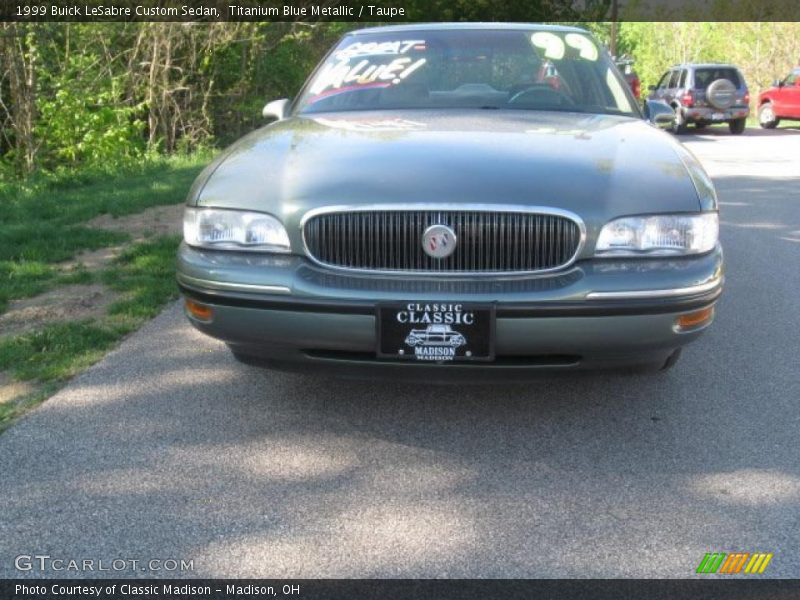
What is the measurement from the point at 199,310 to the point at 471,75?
2.22 meters

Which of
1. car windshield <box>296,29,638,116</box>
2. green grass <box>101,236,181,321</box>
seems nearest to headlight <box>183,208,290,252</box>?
car windshield <box>296,29,638,116</box>

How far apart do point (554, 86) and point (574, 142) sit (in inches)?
44.4

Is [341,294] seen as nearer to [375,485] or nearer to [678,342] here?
[375,485]

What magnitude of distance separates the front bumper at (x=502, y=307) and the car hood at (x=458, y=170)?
0.21 metres

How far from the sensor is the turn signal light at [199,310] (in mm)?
3500

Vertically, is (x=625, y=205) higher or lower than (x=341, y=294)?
higher

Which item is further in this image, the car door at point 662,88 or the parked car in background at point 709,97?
the car door at point 662,88

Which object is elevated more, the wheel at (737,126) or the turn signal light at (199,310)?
the turn signal light at (199,310)

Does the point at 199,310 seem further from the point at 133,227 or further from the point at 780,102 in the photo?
the point at 780,102

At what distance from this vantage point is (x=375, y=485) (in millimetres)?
3221

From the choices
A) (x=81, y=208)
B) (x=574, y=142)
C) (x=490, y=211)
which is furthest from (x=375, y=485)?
(x=81, y=208)

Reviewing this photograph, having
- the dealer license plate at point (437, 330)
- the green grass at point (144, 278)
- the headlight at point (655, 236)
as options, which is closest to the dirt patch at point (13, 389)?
the green grass at point (144, 278)

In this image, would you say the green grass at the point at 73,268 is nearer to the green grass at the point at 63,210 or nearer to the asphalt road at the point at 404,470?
the green grass at the point at 63,210

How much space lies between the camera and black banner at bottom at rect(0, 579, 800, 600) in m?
2.54
